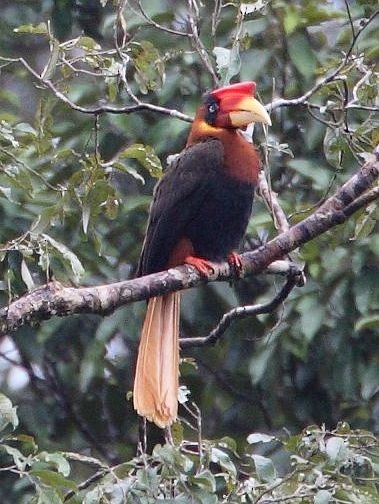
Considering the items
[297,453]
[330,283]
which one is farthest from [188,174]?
[297,453]

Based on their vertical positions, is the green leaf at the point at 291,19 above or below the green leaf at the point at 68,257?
above

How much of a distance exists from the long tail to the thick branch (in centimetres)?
23

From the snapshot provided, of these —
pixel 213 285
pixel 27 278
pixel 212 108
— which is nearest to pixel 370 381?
pixel 213 285

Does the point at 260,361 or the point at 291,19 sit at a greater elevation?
the point at 291,19

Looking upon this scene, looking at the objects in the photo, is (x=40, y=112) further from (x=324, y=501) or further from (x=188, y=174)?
(x=324, y=501)

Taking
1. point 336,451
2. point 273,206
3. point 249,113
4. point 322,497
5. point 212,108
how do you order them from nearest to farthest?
point 322,497 < point 336,451 < point 273,206 < point 249,113 < point 212,108

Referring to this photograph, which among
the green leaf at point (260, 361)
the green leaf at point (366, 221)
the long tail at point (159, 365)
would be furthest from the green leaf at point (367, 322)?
the green leaf at point (366, 221)

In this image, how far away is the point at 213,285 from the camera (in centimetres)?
416

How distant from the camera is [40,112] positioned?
3.21 meters

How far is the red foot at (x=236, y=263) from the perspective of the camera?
342cm

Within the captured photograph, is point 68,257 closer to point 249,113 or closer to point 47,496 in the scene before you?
point 47,496

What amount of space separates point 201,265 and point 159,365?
29cm

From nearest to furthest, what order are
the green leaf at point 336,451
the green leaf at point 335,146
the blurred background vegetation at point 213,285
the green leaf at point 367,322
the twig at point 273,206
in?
the green leaf at point 336,451 < the green leaf at point 335,146 < the twig at point 273,206 < the green leaf at point 367,322 < the blurred background vegetation at point 213,285

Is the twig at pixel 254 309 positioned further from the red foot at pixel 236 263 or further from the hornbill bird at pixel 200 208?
the hornbill bird at pixel 200 208
